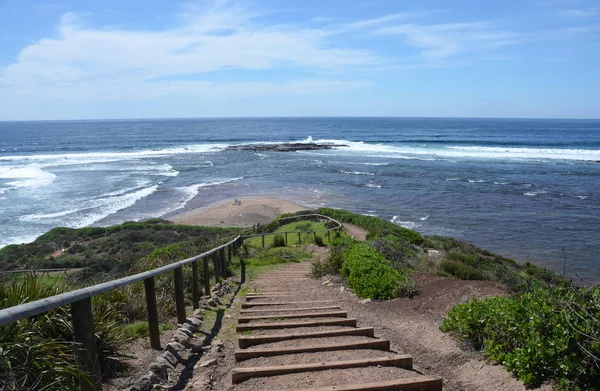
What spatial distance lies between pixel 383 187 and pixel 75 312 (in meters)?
41.1

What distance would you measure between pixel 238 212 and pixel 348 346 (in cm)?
2957

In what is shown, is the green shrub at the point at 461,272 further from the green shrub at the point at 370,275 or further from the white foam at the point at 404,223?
the white foam at the point at 404,223

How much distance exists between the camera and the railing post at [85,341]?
339cm

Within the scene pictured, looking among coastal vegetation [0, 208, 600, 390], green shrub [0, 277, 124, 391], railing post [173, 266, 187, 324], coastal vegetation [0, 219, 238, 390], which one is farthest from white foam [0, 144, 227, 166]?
green shrub [0, 277, 124, 391]

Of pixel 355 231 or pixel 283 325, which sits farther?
pixel 355 231

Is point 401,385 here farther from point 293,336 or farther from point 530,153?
point 530,153

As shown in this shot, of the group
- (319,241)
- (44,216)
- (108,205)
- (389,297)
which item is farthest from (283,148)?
(389,297)

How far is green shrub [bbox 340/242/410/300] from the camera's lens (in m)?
9.55

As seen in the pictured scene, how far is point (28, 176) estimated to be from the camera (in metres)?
51.7

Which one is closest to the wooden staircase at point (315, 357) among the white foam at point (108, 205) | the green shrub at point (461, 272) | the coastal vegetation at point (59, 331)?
the coastal vegetation at point (59, 331)

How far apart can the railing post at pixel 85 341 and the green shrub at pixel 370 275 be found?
6773 mm

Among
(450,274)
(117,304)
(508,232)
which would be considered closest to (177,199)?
(508,232)

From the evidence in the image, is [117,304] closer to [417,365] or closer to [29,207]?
[417,365]

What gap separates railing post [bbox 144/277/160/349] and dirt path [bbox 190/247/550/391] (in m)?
0.72
